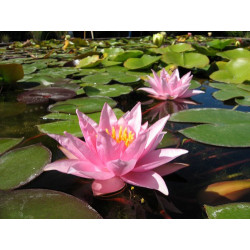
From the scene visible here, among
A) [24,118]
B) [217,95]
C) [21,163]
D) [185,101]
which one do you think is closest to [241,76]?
[217,95]

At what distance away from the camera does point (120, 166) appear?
653 millimetres

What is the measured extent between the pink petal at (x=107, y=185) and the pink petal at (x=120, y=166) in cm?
3

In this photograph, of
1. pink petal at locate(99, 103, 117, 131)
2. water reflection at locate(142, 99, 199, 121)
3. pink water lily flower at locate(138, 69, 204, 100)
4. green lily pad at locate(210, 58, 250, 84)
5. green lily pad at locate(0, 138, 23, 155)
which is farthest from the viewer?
green lily pad at locate(210, 58, 250, 84)

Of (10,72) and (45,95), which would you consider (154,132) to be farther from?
(10,72)

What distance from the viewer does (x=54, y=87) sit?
6.19 ft

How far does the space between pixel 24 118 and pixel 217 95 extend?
1278 millimetres

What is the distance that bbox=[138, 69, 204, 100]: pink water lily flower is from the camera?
1.52 m

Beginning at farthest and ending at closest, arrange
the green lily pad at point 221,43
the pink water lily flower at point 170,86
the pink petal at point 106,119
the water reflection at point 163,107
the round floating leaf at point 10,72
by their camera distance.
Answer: the green lily pad at point 221,43 < the round floating leaf at point 10,72 < the pink water lily flower at point 170,86 < the water reflection at point 163,107 < the pink petal at point 106,119

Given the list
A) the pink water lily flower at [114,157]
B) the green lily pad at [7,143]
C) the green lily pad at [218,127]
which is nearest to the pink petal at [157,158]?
the pink water lily flower at [114,157]

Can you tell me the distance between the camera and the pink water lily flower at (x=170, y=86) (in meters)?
1.52

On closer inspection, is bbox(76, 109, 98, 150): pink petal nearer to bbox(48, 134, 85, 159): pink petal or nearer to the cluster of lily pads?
bbox(48, 134, 85, 159): pink petal

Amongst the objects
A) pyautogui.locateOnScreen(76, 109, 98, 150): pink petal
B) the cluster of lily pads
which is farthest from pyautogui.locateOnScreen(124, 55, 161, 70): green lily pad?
pyautogui.locateOnScreen(76, 109, 98, 150): pink petal

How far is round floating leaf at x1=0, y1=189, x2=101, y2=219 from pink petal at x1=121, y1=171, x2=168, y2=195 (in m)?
0.15

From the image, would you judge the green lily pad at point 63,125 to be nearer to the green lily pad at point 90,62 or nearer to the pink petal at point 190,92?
the pink petal at point 190,92
